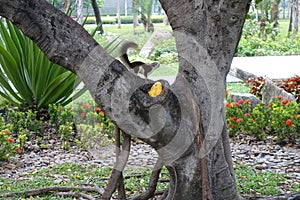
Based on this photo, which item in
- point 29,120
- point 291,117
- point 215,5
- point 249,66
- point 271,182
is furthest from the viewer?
point 249,66

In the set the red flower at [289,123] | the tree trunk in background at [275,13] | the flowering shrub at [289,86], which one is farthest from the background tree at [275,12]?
the red flower at [289,123]

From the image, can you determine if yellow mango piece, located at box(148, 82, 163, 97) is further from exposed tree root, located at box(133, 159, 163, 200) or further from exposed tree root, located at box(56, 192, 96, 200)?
exposed tree root, located at box(56, 192, 96, 200)

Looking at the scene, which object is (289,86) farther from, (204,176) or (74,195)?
(204,176)

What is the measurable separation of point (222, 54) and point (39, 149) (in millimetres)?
3274

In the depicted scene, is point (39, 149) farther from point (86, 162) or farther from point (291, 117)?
point (291, 117)

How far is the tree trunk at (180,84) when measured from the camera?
2551 mm

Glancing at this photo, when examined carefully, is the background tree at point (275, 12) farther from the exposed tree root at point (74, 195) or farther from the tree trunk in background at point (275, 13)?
the exposed tree root at point (74, 195)

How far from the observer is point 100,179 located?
172 inches

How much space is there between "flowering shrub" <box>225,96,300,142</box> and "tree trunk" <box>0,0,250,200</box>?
2507 mm

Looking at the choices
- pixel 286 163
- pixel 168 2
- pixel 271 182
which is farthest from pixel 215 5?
pixel 286 163

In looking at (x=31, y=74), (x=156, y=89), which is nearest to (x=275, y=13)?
(x=31, y=74)

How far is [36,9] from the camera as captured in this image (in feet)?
8.29

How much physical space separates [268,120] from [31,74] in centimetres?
288

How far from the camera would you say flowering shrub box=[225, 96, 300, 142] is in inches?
215
